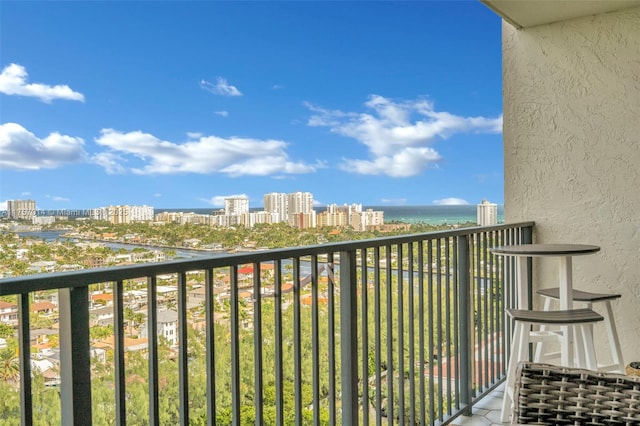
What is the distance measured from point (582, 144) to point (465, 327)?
1827mm

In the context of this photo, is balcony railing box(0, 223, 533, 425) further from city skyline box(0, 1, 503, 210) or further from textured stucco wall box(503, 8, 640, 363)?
city skyline box(0, 1, 503, 210)

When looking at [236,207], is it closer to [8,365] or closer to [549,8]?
[549,8]

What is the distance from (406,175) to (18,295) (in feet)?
80.4

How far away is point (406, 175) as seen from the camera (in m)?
25.1

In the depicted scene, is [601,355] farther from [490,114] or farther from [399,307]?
[490,114]

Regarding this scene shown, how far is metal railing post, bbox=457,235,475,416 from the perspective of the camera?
313 centimetres

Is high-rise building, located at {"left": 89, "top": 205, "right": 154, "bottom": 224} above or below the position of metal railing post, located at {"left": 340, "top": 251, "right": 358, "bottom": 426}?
above

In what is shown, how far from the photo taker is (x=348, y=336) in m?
2.25

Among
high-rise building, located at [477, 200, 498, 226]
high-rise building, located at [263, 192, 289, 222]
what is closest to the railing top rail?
high-rise building, located at [477, 200, 498, 226]

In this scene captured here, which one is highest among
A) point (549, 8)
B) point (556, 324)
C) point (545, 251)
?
point (549, 8)

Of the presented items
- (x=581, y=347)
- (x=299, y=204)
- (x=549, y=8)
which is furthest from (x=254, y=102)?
(x=581, y=347)

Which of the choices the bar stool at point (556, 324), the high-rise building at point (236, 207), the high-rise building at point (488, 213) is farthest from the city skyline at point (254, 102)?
the bar stool at point (556, 324)

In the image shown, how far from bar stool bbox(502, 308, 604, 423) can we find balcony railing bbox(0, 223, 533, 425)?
34cm

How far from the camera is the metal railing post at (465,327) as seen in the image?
313 cm
